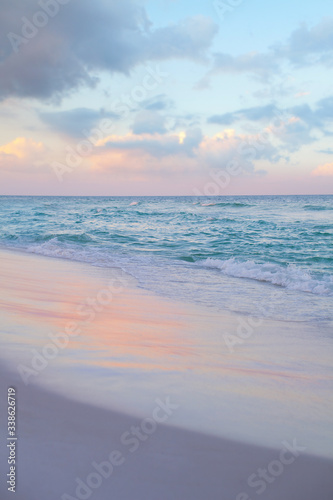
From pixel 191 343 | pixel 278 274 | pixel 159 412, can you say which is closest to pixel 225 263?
pixel 278 274

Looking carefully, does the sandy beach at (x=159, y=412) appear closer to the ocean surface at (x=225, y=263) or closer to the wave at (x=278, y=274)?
the ocean surface at (x=225, y=263)

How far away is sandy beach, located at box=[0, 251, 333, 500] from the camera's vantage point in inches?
78.8

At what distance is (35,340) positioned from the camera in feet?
12.8

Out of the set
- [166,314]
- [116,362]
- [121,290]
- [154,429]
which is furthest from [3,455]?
[121,290]

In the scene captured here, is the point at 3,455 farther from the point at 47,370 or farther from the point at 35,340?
the point at 35,340

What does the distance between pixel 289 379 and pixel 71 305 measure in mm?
3427

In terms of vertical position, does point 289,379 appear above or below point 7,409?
below

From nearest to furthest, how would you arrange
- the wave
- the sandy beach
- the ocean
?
the sandy beach < the ocean < the wave

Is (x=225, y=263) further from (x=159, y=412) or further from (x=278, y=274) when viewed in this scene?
(x=159, y=412)

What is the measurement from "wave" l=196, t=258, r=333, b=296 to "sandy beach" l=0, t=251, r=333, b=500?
3642 millimetres

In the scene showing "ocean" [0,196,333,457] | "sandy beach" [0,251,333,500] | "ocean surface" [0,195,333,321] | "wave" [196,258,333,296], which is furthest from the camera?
"wave" [196,258,333,296]

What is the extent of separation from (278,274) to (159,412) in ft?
24.4

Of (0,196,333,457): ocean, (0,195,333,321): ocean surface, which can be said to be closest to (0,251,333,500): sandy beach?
(0,196,333,457): ocean

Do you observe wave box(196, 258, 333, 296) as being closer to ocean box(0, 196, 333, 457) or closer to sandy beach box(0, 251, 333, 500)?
ocean box(0, 196, 333, 457)
